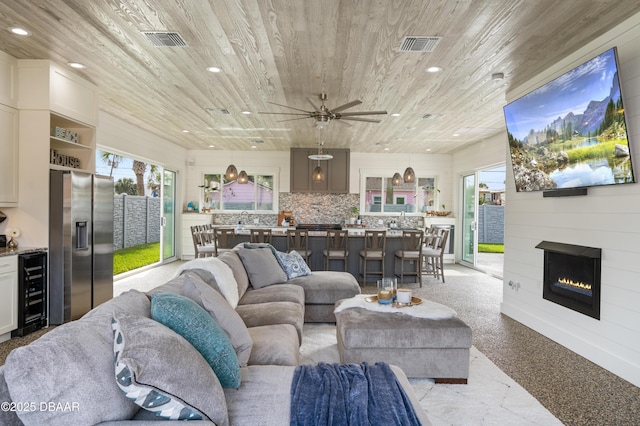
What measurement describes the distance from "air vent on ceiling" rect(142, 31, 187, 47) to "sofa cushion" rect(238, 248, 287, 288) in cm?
221

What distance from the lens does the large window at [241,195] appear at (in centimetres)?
1030

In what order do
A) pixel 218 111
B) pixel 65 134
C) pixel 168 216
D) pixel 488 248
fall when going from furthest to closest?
pixel 488 248
pixel 168 216
pixel 218 111
pixel 65 134

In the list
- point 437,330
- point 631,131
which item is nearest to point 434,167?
point 631,131

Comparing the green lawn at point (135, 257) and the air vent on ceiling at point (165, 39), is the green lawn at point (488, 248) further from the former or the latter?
the air vent on ceiling at point (165, 39)

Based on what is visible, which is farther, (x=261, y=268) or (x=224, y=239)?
(x=224, y=239)

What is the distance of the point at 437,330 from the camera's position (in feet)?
9.88

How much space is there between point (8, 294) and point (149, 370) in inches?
141

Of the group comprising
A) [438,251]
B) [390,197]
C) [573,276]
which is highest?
[390,197]

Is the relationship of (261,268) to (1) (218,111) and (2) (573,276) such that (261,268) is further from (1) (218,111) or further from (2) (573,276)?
(2) (573,276)

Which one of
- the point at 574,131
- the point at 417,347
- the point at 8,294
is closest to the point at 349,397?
the point at 417,347

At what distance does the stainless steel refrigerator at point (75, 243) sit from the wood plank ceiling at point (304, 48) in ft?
4.38

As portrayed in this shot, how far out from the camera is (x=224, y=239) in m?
7.07

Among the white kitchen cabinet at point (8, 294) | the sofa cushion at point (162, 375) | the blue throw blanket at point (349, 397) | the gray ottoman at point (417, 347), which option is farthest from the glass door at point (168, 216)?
the sofa cushion at point (162, 375)

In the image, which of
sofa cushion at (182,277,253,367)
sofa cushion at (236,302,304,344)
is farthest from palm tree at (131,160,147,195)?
sofa cushion at (182,277,253,367)
